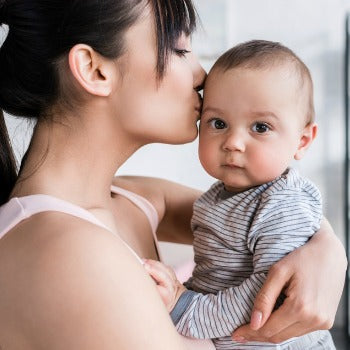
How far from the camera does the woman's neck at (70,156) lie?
41.8 inches

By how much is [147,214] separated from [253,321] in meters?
0.47

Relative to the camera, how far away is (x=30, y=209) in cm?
96

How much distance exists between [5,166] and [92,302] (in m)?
0.48

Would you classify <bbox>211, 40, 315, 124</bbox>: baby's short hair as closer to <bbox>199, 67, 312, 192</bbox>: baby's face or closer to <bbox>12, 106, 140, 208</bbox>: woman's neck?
<bbox>199, 67, 312, 192</bbox>: baby's face

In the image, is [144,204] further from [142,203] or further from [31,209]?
[31,209]

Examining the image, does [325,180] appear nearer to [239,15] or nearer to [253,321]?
[239,15]

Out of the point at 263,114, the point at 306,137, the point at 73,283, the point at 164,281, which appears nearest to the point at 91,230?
the point at 73,283

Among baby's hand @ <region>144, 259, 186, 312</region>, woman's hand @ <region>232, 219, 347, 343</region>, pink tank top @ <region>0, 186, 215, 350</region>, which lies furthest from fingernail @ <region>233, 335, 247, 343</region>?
pink tank top @ <region>0, 186, 215, 350</region>

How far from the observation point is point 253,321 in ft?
3.30

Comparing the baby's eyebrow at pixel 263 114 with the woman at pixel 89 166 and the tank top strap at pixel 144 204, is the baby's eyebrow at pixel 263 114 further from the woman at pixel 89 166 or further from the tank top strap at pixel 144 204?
the tank top strap at pixel 144 204

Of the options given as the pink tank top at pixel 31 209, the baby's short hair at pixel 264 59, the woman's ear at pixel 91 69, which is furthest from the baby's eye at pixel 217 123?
the pink tank top at pixel 31 209

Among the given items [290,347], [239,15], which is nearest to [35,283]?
[290,347]

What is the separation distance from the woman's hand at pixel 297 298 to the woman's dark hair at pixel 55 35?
428mm

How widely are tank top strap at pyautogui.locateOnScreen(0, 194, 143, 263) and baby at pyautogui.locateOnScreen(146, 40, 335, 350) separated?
0.18 meters
